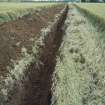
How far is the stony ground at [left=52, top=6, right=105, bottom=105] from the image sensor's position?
9.53 metres

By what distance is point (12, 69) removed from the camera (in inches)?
503

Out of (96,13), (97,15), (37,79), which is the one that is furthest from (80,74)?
(96,13)

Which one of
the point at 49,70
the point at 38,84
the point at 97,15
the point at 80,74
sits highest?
the point at 80,74

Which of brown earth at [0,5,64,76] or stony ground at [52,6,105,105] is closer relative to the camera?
stony ground at [52,6,105,105]

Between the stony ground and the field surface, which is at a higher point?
the stony ground

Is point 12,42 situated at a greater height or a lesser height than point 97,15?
greater

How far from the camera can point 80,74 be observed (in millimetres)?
12031

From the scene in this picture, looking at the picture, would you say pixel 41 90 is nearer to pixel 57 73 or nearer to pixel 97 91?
pixel 57 73

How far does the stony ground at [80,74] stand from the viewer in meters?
9.53

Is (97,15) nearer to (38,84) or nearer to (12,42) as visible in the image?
(12,42)

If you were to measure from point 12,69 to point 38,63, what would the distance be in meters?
2.47

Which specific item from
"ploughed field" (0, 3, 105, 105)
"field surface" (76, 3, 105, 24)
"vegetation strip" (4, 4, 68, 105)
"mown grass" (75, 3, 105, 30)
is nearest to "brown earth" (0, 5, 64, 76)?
"ploughed field" (0, 3, 105, 105)

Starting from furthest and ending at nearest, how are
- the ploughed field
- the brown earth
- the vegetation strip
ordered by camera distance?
the brown earth, the vegetation strip, the ploughed field

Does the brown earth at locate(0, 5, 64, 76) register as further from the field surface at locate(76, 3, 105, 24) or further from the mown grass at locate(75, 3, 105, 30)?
the field surface at locate(76, 3, 105, 24)
